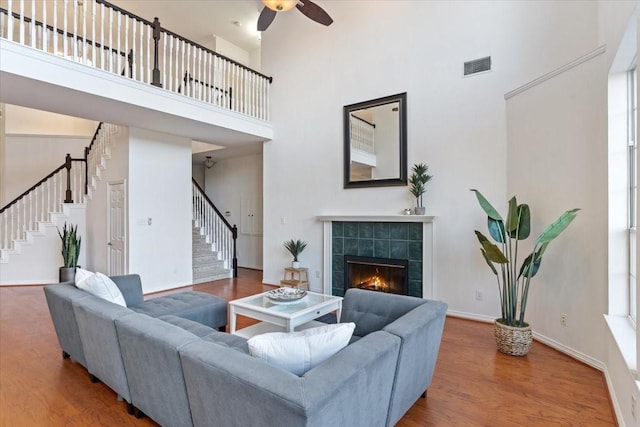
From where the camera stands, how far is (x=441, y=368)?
2.84m

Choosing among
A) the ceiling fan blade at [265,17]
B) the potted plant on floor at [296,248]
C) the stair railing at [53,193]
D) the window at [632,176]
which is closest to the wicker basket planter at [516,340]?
the window at [632,176]

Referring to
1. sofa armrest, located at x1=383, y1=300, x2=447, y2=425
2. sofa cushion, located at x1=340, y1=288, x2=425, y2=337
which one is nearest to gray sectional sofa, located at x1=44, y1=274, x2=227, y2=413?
sofa cushion, located at x1=340, y1=288, x2=425, y2=337

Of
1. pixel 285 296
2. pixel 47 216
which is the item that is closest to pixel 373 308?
pixel 285 296

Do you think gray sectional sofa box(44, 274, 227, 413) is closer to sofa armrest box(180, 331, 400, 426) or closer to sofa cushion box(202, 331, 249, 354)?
sofa cushion box(202, 331, 249, 354)

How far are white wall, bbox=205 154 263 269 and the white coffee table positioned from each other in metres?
4.50

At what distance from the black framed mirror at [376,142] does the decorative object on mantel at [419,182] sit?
189 mm

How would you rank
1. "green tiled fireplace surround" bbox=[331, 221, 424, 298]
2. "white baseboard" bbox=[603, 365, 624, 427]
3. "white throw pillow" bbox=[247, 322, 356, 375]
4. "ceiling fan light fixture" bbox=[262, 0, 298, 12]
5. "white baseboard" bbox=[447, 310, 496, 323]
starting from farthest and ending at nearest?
"green tiled fireplace surround" bbox=[331, 221, 424, 298] → "white baseboard" bbox=[447, 310, 496, 323] → "ceiling fan light fixture" bbox=[262, 0, 298, 12] → "white baseboard" bbox=[603, 365, 624, 427] → "white throw pillow" bbox=[247, 322, 356, 375]

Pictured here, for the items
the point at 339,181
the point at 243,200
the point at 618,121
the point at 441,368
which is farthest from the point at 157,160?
the point at 618,121

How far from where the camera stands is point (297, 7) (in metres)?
3.43

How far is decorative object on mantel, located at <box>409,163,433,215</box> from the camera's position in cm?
440

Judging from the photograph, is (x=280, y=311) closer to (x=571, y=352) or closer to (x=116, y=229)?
(x=571, y=352)

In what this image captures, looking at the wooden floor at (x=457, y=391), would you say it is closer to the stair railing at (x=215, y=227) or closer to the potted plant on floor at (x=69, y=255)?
the potted plant on floor at (x=69, y=255)

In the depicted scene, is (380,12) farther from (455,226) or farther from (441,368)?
(441,368)

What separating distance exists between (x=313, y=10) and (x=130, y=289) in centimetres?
355
